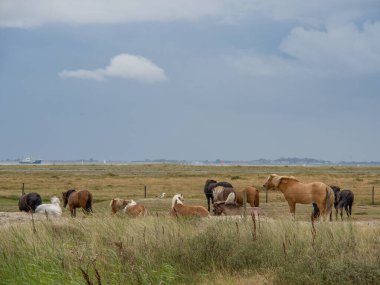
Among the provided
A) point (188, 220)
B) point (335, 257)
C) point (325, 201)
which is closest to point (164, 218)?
point (188, 220)

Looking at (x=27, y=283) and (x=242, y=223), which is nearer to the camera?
(x=27, y=283)

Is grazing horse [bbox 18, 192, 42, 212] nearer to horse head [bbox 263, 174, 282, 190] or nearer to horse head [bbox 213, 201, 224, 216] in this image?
horse head [bbox 213, 201, 224, 216]

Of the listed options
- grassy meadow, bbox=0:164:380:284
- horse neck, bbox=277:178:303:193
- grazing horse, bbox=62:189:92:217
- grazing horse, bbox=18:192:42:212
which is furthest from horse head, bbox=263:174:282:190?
grazing horse, bbox=18:192:42:212

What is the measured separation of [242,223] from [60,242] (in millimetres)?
3717

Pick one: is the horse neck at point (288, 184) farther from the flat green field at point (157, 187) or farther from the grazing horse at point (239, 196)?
the grazing horse at point (239, 196)

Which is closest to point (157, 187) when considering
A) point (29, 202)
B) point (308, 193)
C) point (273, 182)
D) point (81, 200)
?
point (29, 202)

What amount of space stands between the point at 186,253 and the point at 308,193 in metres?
10.8

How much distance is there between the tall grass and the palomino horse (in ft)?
25.0

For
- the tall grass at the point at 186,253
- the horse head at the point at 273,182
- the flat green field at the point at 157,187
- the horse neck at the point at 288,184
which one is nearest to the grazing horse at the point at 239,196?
the flat green field at the point at 157,187

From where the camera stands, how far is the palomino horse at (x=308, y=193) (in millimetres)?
20719

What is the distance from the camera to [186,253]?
1097cm

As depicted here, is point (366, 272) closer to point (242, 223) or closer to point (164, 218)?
point (242, 223)

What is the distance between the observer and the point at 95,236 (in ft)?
39.2

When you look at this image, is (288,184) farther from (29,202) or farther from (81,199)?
(29,202)
